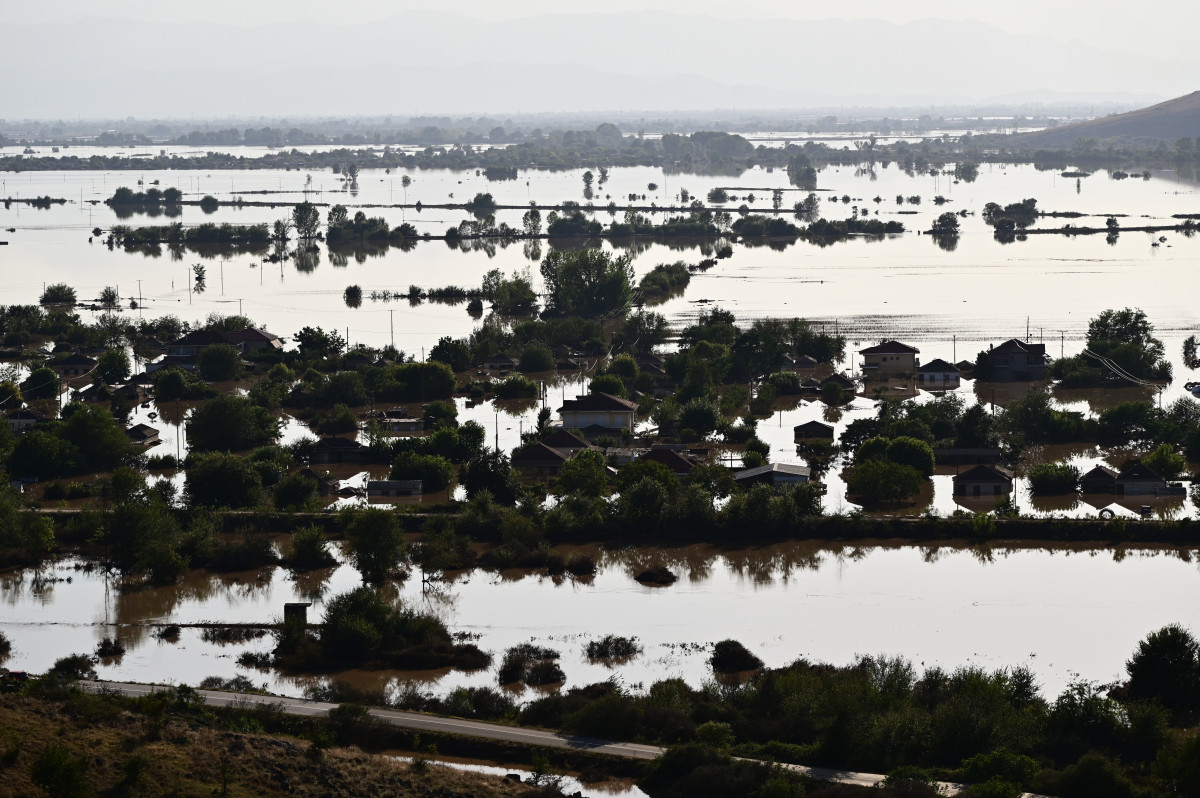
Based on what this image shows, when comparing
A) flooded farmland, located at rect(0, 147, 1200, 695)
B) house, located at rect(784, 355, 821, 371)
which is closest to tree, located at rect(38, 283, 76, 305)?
flooded farmland, located at rect(0, 147, 1200, 695)

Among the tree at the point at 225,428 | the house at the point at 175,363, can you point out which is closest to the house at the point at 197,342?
the house at the point at 175,363

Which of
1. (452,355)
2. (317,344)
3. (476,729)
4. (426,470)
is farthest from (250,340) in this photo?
(476,729)

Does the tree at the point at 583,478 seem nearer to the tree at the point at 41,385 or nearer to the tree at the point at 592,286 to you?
the tree at the point at 41,385

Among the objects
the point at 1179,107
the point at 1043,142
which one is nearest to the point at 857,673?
the point at 1043,142

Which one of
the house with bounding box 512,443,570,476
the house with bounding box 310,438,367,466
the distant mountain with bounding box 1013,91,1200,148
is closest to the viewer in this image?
the house with bounding box 512,443,570,476

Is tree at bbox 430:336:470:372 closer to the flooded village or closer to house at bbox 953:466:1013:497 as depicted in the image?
the flooded village

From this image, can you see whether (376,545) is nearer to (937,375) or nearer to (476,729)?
(476,729)
